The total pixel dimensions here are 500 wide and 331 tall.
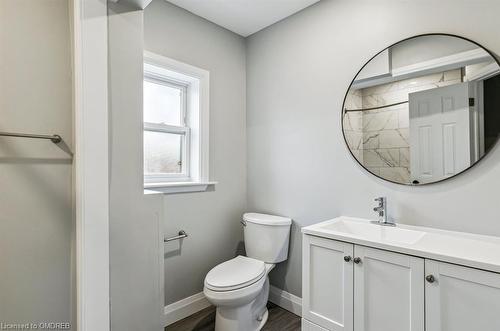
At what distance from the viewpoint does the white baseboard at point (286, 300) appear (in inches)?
84.7

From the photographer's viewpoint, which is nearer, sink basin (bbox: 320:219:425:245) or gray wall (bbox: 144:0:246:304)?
sink basin (bbox: 320:219:425:245)

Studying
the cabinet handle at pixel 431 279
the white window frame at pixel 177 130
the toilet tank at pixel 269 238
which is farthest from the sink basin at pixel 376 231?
the white window frame at pixel 177 130

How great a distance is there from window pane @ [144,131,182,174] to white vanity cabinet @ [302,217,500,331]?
1.26m

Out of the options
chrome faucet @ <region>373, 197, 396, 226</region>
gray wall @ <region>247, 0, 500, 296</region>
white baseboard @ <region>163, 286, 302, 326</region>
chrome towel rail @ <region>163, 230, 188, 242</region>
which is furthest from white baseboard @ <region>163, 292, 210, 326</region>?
chrome faucet @ <region>373, 197, 396, 226</region>

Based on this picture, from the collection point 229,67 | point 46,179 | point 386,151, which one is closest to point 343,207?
point 386,151

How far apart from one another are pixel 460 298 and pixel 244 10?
91.6 inches

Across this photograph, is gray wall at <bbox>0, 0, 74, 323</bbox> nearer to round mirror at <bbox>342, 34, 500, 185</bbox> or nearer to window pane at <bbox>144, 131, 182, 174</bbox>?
window pane at <bbox>144, 131, 182, 174</bbox>

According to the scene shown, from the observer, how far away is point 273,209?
2359 millimetres

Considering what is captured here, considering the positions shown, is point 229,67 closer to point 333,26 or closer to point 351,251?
point 333,26

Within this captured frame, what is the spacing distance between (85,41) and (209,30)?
4.63 ft

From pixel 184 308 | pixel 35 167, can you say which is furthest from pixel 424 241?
pixel 35 167

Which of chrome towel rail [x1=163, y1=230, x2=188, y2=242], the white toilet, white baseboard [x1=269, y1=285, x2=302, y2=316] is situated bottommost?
white baseboard [x1=269, y1=285, x2=302, y2=316]

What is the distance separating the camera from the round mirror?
140cm

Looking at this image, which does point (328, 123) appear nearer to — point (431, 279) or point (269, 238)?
point (269, 238)
